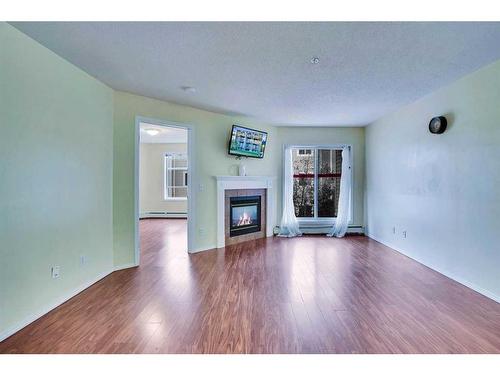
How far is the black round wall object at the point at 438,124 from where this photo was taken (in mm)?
3361

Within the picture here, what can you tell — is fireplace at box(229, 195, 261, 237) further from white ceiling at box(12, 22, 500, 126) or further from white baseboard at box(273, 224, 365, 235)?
white ceiling at box(12, 22, 500, 126)

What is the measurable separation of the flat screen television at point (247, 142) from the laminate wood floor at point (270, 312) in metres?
2.01

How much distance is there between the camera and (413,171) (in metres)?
4.08

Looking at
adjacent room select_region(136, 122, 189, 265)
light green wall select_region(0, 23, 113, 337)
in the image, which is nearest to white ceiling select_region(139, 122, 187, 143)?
adjacent room select_region(136, 122, 189, 265)

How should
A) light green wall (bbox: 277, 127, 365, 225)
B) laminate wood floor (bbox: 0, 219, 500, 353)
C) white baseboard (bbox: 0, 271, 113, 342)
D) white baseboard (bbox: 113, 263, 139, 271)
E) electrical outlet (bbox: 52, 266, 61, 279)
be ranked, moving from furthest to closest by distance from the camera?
light green wall (bbox: 277, 127, 365, 225) → white baseboard (bbox: 113, 263, 139, 271) → electrical outlet (bbox: 52, 266, 61, 279) → white baseboard (bbox: 0, 271, 113, 342) → laminate wood floor (bbox: 0, 219, 500, 353)

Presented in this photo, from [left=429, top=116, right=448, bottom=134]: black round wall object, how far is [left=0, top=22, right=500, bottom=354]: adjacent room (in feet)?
0.07

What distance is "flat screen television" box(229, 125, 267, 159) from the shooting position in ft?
15.6

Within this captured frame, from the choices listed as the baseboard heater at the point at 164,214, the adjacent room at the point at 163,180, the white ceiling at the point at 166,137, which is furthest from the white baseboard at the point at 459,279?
A: the baseboard heater at the point at 164,214

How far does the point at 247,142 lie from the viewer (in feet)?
16.4

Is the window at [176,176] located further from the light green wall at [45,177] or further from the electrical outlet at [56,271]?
the electrical outlet at [56,271]

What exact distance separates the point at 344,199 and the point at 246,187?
7.13 feet

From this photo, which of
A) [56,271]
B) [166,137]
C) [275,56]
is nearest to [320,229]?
→ [275,56]
